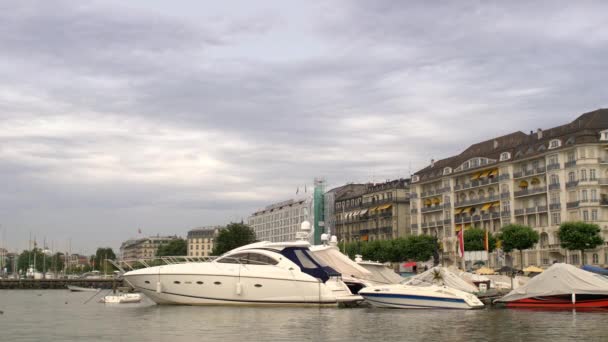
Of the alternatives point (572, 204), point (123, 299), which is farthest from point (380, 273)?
point (572, 204)

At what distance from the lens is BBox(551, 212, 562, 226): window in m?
96.1

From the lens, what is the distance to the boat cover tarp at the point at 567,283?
46375mm

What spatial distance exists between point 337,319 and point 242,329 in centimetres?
697

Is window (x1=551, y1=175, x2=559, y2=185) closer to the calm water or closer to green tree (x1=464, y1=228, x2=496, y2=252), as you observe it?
green tree (x1=464, y1=228, x2=496, y2=252)

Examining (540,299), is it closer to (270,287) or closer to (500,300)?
(500,300)

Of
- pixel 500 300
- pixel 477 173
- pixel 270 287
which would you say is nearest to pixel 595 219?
pixel 477 173

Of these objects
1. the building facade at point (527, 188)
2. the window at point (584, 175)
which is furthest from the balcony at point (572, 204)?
the window at point (584, 175)

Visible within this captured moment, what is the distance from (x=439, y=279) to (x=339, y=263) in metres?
8.62

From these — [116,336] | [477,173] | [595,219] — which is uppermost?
[477,173]

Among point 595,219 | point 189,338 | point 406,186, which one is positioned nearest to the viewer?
point 189,338

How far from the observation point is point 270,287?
47.6 meters

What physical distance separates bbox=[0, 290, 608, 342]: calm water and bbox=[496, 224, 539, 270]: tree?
47.8 m

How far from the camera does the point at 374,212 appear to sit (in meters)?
143

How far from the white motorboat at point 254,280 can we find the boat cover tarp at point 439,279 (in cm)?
368
